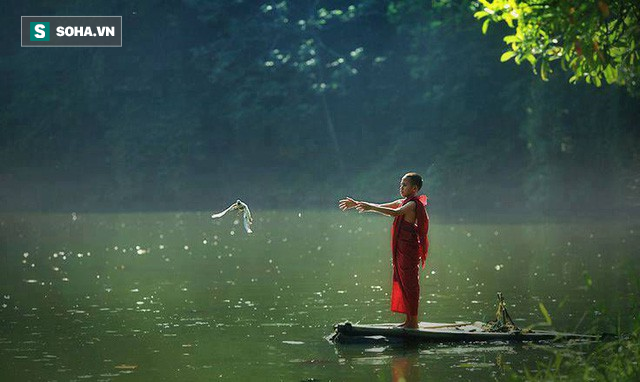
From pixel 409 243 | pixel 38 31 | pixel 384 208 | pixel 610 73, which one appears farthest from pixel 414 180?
pixel 38 31

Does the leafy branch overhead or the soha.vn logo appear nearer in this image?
the leafy branch overhead

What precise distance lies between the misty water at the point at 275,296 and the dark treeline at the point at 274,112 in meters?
13.6

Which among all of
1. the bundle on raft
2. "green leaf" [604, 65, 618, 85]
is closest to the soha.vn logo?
the bundle on raft

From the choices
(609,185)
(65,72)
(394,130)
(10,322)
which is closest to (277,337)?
(10,322)

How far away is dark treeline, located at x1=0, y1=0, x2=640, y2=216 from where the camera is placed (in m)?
48.1

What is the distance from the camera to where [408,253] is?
1450cm

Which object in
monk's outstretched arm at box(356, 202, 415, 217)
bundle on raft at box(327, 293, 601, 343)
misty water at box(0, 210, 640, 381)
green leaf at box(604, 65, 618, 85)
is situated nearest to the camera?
misty water at box(0, 210, 640, 381)

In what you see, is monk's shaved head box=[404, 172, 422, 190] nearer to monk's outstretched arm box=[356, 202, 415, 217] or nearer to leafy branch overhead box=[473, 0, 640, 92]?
monk's outstretched arm box=[356, 202, 415, 217]

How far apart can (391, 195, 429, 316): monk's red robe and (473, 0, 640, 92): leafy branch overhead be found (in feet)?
6.76

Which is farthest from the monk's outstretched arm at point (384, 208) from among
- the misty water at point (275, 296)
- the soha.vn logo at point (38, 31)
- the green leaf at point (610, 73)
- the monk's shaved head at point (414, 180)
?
the soha.vn logo at point (38, 31)

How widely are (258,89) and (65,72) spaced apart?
396 inches

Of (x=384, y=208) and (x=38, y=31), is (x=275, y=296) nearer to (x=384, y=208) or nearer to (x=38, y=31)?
(x=384, y=208)

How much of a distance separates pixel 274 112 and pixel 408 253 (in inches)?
1599

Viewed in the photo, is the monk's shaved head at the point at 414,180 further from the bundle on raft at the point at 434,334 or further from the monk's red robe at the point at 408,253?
the bundle on raft at the point at 434,334
